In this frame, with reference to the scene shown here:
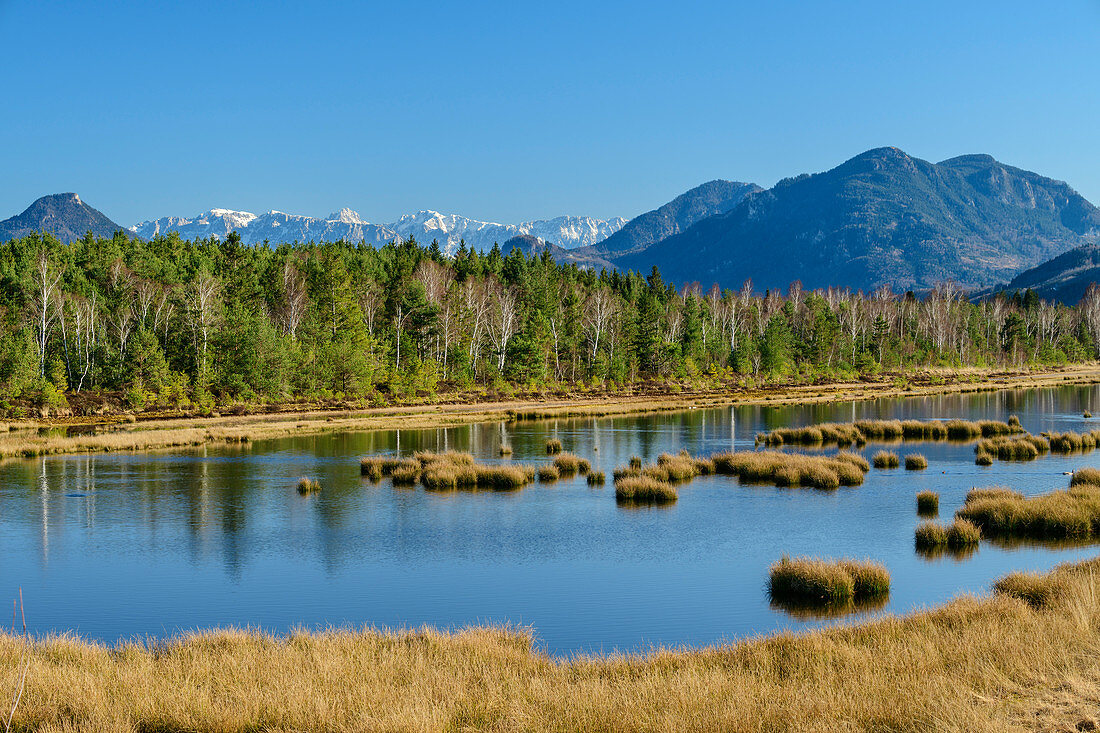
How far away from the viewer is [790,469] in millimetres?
37812

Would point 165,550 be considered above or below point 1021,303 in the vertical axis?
below

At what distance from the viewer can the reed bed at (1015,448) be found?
43.8m

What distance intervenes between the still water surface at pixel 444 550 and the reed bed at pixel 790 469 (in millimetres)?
1149

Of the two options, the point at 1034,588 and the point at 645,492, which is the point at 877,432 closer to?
the point at 645,492

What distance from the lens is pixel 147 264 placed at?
94375 mm

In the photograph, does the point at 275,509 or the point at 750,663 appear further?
the point at 275,509

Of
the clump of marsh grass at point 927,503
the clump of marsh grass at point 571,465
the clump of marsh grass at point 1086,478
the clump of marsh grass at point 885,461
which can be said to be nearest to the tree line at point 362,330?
the clump of marsh grass at point 571,465

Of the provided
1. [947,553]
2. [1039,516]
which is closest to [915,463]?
[1039,516]

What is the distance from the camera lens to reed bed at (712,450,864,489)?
120 feet

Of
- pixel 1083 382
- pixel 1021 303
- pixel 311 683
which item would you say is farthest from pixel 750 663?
pixel 1021 303

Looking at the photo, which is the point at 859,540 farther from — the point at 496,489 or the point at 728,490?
the point at 496,489

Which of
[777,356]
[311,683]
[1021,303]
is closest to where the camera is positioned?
[311,683]

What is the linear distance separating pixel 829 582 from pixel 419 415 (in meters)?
55.1

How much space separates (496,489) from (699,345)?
8267 centimetres
